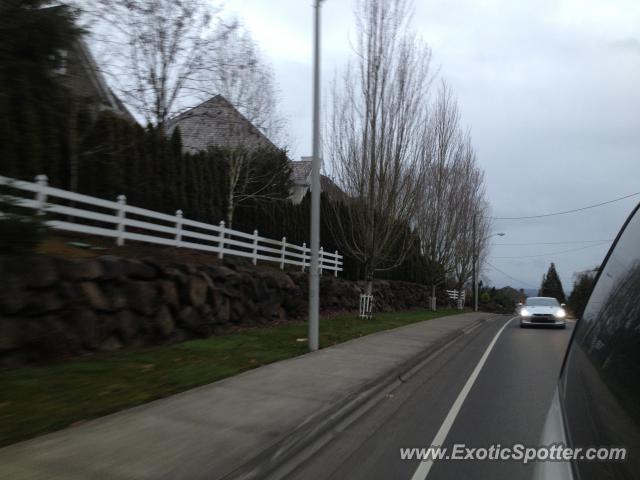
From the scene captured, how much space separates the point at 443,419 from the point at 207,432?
287cm

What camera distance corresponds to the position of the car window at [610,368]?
5.77ft

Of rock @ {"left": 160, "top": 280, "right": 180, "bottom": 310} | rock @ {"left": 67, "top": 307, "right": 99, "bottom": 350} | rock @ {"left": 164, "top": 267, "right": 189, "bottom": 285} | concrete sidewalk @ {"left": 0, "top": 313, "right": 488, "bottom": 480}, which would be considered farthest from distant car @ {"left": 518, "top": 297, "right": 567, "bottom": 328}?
rock @ {"left": 67, "top": 307, "right": 99, "bottom": 350}

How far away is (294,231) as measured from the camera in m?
22.4

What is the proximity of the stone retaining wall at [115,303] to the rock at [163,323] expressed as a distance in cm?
2

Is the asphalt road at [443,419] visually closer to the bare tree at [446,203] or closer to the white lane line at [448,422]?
the white lane line at [448,422]

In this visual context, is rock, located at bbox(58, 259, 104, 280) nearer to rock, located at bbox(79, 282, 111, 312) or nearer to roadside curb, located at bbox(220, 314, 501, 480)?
rock, located at bbox(79, 282, 111, 312)

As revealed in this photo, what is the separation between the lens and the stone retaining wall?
6.88 m

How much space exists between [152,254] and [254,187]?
11193 millimetres

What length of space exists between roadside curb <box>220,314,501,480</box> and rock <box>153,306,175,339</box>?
14.1 ft

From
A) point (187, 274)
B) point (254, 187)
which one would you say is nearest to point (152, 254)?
point (187, 274)

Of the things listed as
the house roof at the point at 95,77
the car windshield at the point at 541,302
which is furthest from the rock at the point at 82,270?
the car windshield at the point at 541,302

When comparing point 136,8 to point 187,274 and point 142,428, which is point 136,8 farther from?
point 142,428

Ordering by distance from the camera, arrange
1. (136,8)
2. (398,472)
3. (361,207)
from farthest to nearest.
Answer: (361,207) → (136,8) → (398,472)

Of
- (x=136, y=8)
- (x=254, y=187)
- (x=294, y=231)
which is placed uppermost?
(x=136, y=8)
